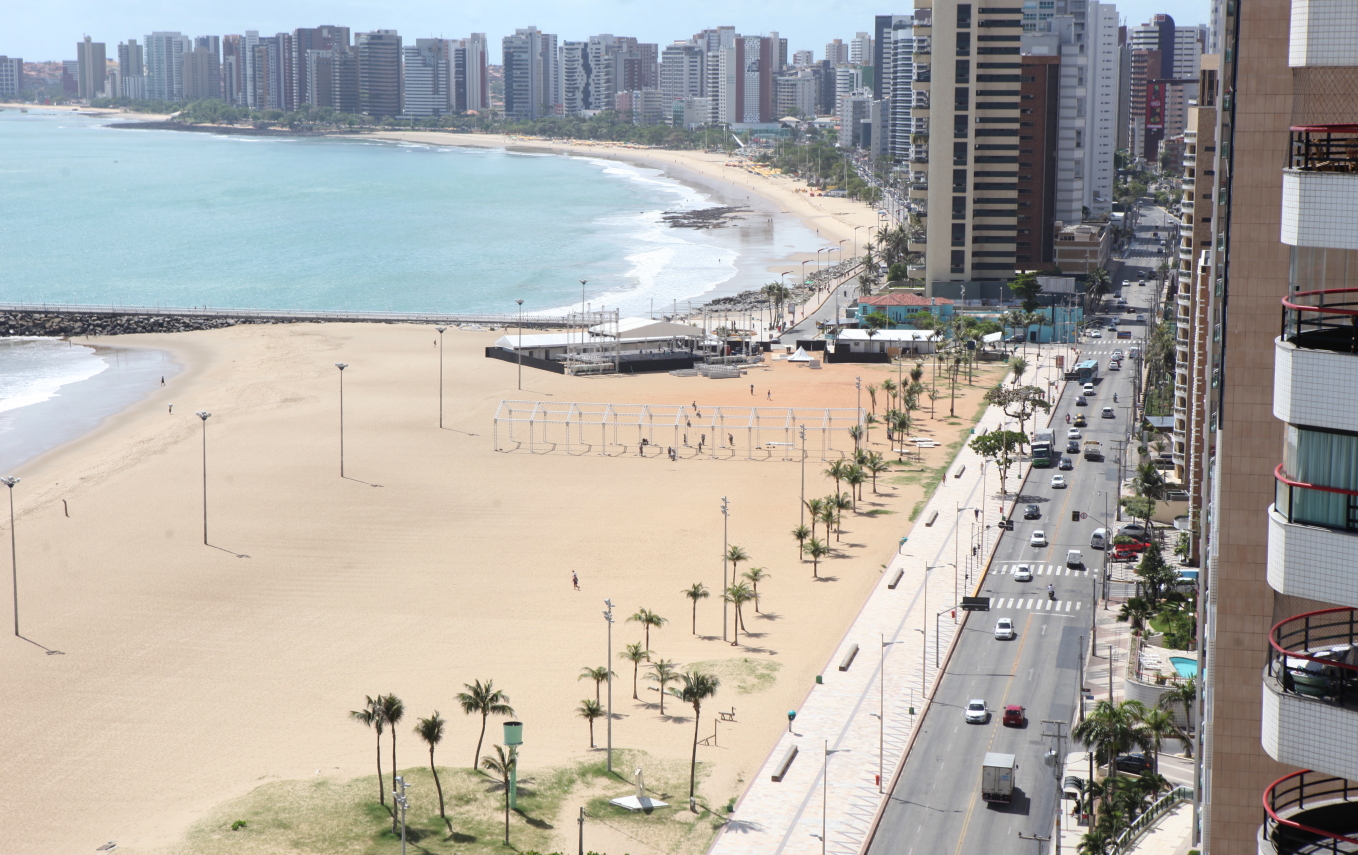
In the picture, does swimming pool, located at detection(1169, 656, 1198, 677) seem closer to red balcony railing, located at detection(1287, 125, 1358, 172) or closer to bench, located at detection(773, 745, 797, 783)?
bench, located at detection(773, 745, 797, 783)

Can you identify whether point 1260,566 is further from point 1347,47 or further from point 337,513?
point 337,513

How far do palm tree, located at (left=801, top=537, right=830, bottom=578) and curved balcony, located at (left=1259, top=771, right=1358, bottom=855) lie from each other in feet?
131

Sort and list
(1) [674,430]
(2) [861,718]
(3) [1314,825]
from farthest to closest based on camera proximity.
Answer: (1) [674,430]
(2) [861,718]
(3) [1314,825]

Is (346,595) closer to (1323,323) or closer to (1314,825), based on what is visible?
(1314,825)

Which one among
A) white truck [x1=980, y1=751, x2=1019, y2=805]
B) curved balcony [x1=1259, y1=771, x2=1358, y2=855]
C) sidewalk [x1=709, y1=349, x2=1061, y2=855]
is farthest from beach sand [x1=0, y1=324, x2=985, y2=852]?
curved balcony [x1=1259, y1=771, x2=1358, y2=855]

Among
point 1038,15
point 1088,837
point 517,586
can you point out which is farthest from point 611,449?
point 1038,15

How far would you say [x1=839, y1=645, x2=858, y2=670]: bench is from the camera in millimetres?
43812

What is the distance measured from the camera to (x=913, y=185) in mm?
124375

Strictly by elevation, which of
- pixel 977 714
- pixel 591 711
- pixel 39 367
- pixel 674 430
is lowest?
pixel 977 714

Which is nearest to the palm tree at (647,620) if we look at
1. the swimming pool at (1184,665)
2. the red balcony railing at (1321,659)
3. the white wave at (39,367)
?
the swimming pool at (1184,665)

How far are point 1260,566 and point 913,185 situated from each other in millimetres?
110895

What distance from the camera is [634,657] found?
41.2m

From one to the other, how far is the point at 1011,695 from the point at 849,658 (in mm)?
5188

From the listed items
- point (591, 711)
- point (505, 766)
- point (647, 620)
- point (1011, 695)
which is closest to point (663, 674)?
point (591, 711)
